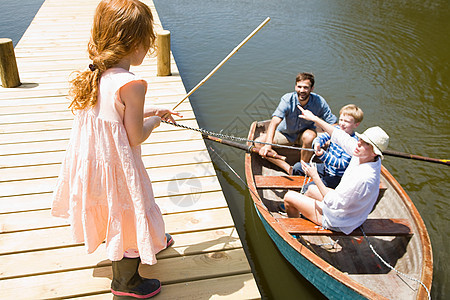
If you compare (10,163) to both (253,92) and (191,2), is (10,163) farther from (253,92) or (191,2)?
(191,2)

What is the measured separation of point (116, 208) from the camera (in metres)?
2.06

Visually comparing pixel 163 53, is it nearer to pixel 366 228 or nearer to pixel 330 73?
pixel 366 228

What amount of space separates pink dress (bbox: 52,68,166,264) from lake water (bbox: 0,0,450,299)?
2.16 metres

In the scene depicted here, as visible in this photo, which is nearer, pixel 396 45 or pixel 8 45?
pixel 8 45

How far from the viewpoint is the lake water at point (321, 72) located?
183 inches

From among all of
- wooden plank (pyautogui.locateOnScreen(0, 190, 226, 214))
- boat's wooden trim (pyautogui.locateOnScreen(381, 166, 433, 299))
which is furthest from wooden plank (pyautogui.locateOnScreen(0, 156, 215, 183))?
boat's wooden trim (pyautogui.locateOnScreen(381, 166, 433, 299))

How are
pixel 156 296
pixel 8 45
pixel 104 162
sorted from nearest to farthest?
pixel 104 162 → pixel 156 296 → pixel 8 45

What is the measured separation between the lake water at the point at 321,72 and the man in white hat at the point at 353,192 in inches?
36.9

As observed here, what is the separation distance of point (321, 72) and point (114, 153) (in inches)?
282

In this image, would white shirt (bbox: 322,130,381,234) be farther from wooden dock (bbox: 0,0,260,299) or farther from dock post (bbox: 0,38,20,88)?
dock post (bbox: 0,38,20,88)

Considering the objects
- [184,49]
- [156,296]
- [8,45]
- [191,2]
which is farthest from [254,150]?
[191,2]

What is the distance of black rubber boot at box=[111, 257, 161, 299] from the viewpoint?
7.30 feet

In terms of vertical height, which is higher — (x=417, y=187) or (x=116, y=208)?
(x=116, y=208)

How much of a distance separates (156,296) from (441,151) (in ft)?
17.5
